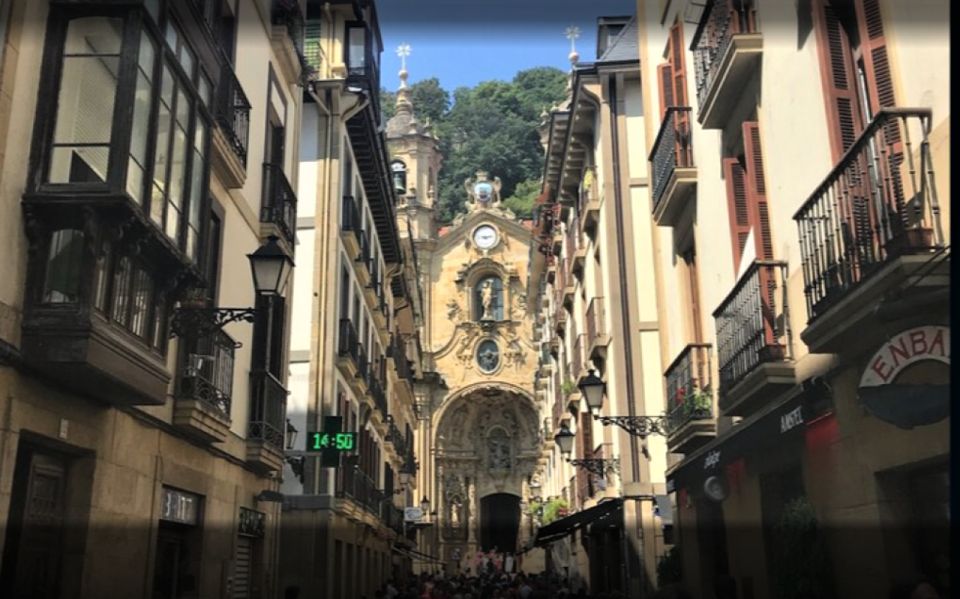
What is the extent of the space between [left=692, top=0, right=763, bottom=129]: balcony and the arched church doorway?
55.7 metres

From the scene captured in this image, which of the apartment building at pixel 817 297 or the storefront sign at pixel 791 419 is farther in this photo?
the storefront sign at pixel 791 419

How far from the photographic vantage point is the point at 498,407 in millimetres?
64875

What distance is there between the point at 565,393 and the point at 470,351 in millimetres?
32673

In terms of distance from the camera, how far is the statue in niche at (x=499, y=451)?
64812mm

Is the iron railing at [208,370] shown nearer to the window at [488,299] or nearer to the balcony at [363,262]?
the balcony at [363,262]

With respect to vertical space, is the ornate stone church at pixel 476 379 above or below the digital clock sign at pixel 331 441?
above

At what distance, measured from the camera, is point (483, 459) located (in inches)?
2547

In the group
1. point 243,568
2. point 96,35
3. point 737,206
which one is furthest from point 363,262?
point 96,35

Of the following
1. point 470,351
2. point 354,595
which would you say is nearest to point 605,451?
point 354,595

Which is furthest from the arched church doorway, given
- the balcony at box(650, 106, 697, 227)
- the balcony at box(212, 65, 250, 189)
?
the balcony at box(212, 65, 250, 189)

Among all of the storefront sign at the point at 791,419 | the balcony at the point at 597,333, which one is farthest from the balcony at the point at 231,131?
the balcony at the point at 597,333

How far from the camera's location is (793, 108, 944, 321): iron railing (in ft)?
20.5

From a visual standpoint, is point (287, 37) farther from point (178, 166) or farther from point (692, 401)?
point (692, 401)

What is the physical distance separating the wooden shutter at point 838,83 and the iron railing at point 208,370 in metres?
6.94
